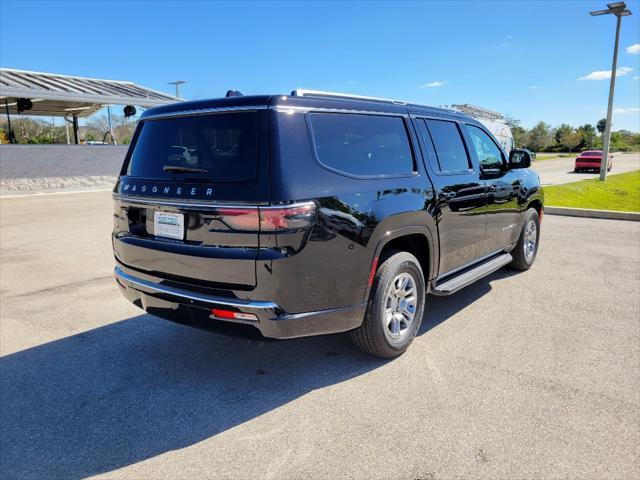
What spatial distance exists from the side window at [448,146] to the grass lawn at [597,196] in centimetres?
917

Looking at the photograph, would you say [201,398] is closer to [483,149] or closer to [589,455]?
[589,455]

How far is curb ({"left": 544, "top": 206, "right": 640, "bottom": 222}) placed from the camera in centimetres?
1038

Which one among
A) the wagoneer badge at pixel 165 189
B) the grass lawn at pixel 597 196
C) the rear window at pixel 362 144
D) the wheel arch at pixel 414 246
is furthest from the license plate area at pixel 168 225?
the grass lawn at pixel 597 196

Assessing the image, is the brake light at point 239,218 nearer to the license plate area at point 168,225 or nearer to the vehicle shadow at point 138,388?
the license plate area at point 168,225

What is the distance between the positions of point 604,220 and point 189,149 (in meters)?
10.3

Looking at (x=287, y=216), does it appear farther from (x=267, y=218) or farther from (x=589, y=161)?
(x=589, y=161)

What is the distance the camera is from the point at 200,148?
305 centimetres

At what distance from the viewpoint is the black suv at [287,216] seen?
2771mm

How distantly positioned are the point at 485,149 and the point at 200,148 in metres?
3.34

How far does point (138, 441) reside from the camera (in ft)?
8.80

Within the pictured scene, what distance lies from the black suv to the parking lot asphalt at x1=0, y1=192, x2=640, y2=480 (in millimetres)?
521

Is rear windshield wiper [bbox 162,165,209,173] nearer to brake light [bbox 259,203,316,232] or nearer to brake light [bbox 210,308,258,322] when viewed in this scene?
brake light [bbox 259,203,316,232]

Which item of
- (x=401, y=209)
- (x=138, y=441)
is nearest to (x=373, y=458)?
(x=138, y=441)

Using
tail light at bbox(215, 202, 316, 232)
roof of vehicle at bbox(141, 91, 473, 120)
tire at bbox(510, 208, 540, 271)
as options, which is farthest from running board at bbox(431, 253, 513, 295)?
tail light at bbox(215, 202, 316, 232)
